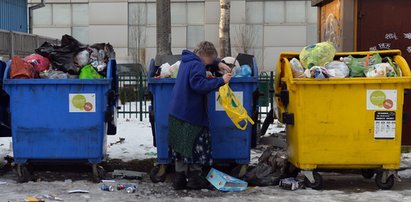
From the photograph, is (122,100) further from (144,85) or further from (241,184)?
(241,184)

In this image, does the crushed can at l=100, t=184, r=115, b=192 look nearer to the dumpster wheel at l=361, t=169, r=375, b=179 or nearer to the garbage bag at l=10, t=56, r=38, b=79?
the garbage bag at l=10, t=56, r=38, b=79

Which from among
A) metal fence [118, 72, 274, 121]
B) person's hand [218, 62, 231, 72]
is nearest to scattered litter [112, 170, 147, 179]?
person's hand [218, 62, 231, 72]

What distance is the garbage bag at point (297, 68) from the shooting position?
558 cm

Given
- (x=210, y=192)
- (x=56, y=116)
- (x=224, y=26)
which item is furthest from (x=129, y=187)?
(x=224, y=26)

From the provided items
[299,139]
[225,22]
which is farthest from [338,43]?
[225,22]

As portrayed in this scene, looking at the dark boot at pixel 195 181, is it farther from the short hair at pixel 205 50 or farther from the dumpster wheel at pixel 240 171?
the short hair at pixel 205 50

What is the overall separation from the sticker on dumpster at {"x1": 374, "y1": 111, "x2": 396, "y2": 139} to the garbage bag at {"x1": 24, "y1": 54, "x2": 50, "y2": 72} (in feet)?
12.1

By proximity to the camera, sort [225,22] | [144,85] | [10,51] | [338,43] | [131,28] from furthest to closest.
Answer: [131,28] → [225,22] → [10,51] → [144,85] → [338,43]

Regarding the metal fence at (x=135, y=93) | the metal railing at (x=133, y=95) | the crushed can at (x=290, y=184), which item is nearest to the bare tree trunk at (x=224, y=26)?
the metal fence at (x=135, y=93)

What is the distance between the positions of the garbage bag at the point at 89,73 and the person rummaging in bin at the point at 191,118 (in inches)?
40.8

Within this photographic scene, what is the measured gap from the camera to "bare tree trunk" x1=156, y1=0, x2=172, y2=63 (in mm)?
13602

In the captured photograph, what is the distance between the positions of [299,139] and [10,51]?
33.2ft

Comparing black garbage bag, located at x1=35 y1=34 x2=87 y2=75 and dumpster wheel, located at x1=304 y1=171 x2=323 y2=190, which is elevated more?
black garbage bag, located at x1=35 y1=34 x2=87 y2=75

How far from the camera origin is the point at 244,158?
227 inches
